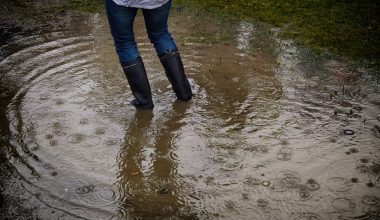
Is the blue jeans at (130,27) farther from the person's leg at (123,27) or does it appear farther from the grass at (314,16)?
the grass at (314,16)

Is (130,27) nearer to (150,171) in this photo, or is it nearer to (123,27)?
(123,27)

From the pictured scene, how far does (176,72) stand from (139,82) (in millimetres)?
391

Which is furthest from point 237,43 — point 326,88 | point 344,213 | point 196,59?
point 344,213

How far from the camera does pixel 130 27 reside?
12.7 ft

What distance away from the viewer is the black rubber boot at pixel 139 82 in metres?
3.99

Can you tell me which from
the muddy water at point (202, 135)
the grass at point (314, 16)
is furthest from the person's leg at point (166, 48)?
the grass at point (314, 16)

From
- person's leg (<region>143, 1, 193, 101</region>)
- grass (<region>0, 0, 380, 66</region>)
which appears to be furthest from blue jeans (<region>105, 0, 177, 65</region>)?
grass (<region>0, 0, 380, 66</region>)

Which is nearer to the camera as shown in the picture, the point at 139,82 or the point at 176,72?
the point at 139,82

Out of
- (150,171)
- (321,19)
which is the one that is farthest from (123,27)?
(321,19)

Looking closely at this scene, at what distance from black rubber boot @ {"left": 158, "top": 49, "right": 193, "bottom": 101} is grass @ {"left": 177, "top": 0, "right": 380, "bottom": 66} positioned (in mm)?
2203

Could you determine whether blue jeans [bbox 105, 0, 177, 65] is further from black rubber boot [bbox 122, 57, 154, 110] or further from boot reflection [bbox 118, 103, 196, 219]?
boot reflection [bbox 118, 103, 196, 219]

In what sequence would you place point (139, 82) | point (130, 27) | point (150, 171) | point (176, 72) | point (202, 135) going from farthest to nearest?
point (176, 72) → point (139, 82) → point (130, 27) → point (202, 135) → point (150, 171)

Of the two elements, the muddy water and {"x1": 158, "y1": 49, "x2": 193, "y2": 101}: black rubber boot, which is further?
{"x1": 158, "y1": 49, "x2": 193, "y2": 101}: black rubber boot

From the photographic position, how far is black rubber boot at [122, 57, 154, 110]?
13.1ft
